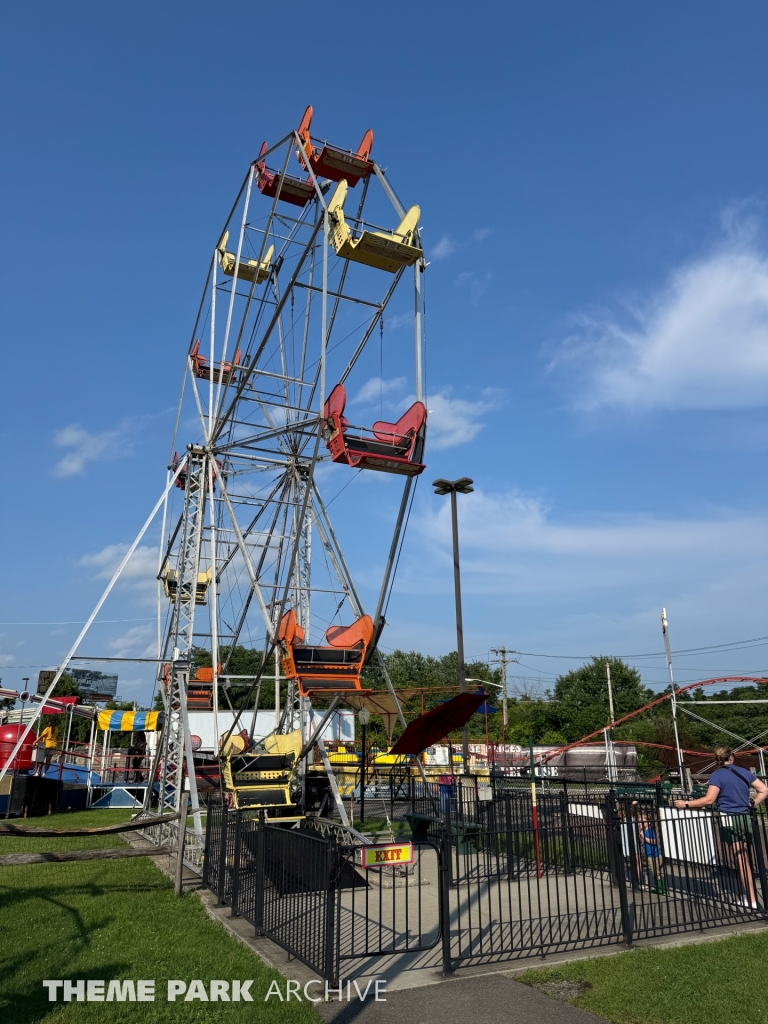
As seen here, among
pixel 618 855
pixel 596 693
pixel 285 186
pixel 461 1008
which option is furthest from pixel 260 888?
pixel 596 693

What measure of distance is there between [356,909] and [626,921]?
3342 mm

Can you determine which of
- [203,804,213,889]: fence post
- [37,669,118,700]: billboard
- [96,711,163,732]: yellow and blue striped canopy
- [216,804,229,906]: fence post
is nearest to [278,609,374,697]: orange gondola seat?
[203,804,213,889]: fence post

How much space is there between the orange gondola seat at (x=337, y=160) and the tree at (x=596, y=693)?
53.1m

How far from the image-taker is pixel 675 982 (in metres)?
6.01

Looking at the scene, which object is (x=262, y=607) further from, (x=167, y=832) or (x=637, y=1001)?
(x=637, y=1001)

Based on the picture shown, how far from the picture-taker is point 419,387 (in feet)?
37.4

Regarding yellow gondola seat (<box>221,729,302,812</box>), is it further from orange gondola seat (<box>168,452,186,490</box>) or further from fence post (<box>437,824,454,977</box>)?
orange gondola seat (<box>168,452,186,490</box>)

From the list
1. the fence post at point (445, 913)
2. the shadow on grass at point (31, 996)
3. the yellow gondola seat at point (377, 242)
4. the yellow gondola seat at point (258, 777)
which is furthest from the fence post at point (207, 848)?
the yellow gondola seat at point (377, 242)

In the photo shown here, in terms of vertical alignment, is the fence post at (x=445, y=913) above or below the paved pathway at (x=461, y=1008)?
above

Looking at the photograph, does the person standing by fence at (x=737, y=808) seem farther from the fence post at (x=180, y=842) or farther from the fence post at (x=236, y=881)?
the fence post at (x=180, y=842)

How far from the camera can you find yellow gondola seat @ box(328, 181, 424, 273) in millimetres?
11797

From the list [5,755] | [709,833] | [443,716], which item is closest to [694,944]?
[709,833]

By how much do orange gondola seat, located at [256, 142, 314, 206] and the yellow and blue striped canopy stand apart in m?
17.8

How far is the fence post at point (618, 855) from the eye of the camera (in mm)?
7141
